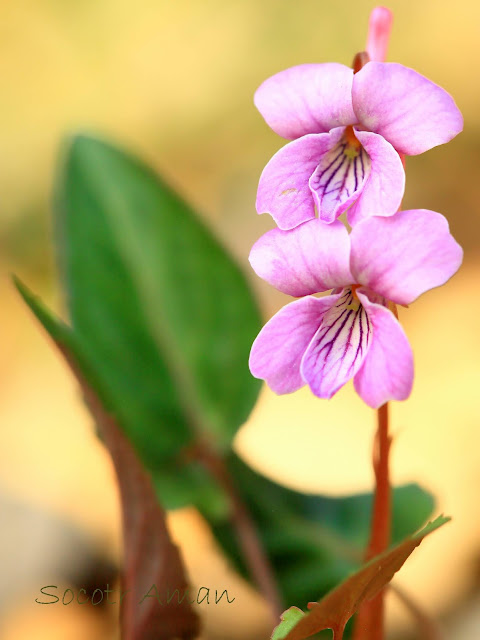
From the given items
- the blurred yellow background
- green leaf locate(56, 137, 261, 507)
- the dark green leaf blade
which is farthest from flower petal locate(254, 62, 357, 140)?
the blurred yellow background

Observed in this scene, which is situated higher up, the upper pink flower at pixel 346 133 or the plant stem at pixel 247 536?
the upper pink flower at pixel 346 133

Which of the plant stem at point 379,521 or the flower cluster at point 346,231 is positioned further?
the plant stem at point 379,521

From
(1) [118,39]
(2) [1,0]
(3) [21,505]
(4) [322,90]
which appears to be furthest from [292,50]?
(4) [322,90]

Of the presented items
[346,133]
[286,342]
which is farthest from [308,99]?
[286,342]

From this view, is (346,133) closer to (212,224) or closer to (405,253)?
(405,253)

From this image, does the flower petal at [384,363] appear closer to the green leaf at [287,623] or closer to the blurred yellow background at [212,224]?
the green leaf at [287,623]

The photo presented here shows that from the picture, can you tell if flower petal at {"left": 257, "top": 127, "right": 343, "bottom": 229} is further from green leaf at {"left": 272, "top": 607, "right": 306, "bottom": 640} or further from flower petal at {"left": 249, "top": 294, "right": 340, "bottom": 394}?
green leaf at {"left": 272, "top": 607, "right": 306, "bottom": 640}

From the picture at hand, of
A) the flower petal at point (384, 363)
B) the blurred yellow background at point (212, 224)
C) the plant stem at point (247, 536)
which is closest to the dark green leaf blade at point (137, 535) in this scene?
the plant stem at point (247, 536)
